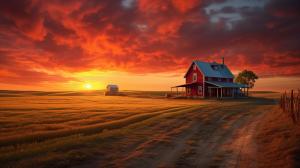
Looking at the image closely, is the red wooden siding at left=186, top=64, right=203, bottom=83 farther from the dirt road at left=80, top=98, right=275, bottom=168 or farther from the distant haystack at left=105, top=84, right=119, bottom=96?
the dirt road at left=80, top=98, right=275, bottom=168

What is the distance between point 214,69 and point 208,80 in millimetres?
6784

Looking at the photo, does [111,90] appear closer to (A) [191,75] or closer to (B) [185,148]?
(A) [191,75]

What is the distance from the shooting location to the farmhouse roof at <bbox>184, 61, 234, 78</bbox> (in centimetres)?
5921

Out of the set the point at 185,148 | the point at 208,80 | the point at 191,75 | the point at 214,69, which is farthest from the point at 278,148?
the point at 214,69

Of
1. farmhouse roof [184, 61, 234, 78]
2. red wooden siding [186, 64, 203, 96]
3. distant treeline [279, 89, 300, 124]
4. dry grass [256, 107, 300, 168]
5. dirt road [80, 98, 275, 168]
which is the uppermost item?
farmhouse roof [184, 61, 234, 78]

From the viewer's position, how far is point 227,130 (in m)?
13.8

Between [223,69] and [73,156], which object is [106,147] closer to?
[73,156]

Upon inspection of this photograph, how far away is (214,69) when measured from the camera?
63938 millimetres

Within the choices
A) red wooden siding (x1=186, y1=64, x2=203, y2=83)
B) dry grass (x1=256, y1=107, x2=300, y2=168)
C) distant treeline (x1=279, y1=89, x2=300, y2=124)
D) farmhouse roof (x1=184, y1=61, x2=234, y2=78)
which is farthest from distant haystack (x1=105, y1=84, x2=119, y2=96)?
dry grass (x1=256, y1=107, x2=300, y2=168)

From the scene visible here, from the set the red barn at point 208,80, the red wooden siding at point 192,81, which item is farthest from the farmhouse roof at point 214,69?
the red wooden siding at point 192,81

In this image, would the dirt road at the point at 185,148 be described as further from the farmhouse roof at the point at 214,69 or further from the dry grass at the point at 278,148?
the farmhouse roof at the point at 214,69

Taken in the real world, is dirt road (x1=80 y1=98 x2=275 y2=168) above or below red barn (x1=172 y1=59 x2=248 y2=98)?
below

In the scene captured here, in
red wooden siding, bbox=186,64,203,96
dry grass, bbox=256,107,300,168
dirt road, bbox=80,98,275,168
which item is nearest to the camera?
dry grass, bbox=256,107,300,168

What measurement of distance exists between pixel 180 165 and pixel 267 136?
6.64 metres
